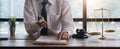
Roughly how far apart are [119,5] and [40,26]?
7.77 feet

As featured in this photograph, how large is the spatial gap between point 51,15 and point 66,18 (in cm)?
21

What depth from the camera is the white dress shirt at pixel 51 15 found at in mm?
2389

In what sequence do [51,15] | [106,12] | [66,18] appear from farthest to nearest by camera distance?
[106,12], [51,15], [66,18]

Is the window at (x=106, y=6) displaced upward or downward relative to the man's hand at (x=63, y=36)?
upward

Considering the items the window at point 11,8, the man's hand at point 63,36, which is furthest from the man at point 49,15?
the window at point 11,8

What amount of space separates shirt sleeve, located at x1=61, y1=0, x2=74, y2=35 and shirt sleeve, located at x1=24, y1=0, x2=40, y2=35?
0.97 feet

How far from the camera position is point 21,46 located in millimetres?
1768

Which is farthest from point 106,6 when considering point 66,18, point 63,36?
point 63,36

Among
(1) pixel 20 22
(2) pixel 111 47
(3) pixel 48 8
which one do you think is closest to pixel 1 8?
(1) pixel 20 22

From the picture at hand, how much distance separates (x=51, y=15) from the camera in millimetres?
2523

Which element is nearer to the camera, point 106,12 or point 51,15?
point 51,15

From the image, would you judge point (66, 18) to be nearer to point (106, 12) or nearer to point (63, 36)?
point (63, 36)

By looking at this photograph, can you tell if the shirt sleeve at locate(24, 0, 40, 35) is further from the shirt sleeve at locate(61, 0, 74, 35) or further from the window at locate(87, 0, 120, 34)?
the window at locate(87, 0, 120, 34)

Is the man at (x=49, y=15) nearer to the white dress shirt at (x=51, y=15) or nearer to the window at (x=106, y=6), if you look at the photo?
the white dress shirt at (x=51, y=15)
